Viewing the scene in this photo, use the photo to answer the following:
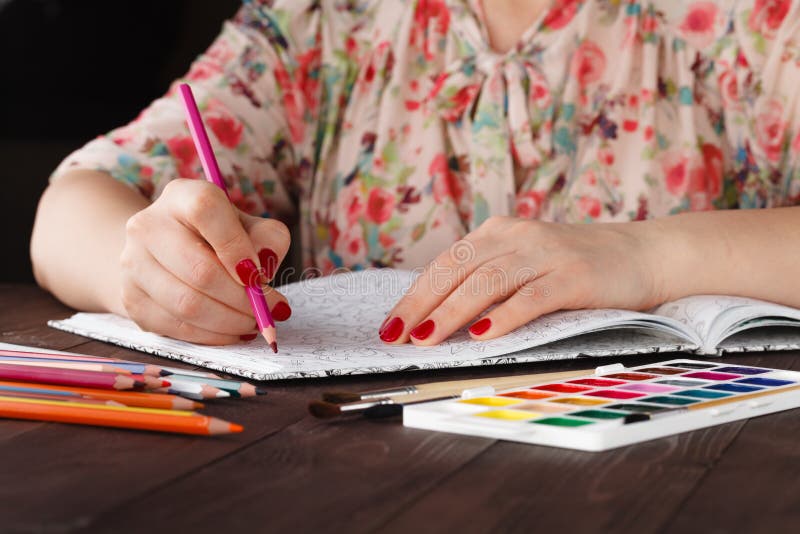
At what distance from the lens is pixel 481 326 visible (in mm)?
827

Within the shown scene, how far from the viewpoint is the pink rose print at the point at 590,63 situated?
4.57ft

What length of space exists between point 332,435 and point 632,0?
3.32 ft

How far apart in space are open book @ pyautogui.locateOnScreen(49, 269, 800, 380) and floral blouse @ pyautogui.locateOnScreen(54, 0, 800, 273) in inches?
17.2

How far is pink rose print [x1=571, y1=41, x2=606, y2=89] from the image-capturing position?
1392 millimetres

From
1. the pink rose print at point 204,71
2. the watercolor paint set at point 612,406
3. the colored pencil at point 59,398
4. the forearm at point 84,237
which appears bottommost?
the watercolor paint set at point 612,406

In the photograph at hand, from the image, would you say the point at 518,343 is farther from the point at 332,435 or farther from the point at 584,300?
the point at 332,435

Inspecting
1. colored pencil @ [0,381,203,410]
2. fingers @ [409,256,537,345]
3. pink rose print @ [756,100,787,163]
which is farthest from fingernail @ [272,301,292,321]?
pink rose print @ [756,100,787,163]

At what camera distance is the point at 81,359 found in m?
0.67

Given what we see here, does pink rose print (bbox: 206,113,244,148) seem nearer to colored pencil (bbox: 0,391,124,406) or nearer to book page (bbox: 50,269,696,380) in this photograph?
book page (bbox: 50,269,696,380)

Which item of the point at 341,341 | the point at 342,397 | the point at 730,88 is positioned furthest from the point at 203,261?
the point at 730,88

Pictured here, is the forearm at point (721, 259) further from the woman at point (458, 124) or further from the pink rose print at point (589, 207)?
the pink rose print at point (589, 207)

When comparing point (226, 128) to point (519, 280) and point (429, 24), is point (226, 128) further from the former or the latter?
point (519, 280)

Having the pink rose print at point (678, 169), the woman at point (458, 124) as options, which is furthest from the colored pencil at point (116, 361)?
the pink rose print at point (678, 169)

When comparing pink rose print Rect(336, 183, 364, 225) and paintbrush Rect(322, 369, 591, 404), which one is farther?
pink rose print Rect(336, 183, 364, 225)
